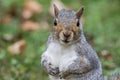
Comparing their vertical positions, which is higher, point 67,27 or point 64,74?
point 67,27

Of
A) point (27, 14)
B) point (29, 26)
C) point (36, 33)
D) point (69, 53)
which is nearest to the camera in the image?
point (69, 53)

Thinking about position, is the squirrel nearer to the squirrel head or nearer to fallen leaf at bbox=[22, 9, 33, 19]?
the squirrel head

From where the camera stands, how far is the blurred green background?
621 centimetres

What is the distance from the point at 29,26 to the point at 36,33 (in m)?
0.53

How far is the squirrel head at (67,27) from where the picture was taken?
15.0 feet

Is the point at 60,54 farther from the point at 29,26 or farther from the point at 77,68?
the point at 29,26

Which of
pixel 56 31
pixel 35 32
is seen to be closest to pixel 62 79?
pixel 56 31

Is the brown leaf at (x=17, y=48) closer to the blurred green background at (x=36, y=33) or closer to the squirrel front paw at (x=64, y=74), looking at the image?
the blurred green background at (x=36, y=33)

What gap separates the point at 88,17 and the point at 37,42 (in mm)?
1390

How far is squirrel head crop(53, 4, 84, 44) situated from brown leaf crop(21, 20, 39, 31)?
3294mm

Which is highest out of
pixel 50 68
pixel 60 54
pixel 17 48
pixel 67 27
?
pixel 67 27

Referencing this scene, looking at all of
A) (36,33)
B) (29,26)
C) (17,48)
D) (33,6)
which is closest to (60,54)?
(17,48)

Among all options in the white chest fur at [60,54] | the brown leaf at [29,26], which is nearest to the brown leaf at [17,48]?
the brown leaf at [29,26]

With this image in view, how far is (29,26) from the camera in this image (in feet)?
26.8
